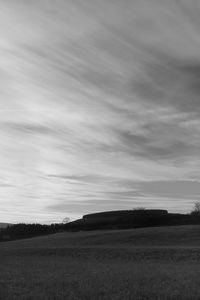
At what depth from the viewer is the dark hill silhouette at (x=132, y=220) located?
4869 centimetres

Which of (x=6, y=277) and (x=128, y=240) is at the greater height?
(x=128, y=240)

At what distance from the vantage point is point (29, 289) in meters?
11.6

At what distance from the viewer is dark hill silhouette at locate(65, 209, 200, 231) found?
4869 cm

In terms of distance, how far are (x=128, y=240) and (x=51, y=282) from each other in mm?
22373

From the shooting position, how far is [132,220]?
50250 mm

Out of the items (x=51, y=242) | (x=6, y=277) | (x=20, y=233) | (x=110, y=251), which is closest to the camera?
(x=6, y=277)

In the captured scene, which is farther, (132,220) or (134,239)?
(132,220)

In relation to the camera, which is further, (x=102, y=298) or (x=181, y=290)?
(x=181, y=290)

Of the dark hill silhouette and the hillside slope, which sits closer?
the hillside slope

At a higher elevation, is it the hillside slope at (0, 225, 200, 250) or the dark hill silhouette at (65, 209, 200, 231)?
the dark hill silhouette at (65, 209, 200, 231)

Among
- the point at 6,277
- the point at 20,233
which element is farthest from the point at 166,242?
the point at 20,233

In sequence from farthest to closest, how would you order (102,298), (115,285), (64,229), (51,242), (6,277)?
(64,229) < (51,242) < (6,277) < (115,285) < (102,298)

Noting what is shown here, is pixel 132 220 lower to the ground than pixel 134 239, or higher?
higher

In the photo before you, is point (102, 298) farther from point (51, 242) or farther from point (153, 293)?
point (51, 242)
